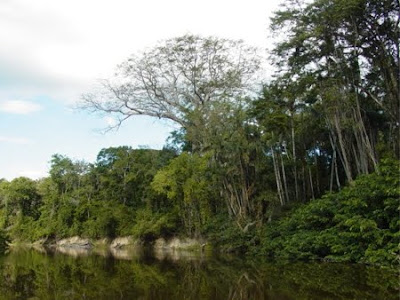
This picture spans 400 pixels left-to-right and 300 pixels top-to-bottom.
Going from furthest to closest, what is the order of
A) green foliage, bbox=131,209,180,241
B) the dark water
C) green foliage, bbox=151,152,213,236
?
green foliage, bbox=131,209,180,241 → green foliage, bbox=151,152,213,236 → the dark water

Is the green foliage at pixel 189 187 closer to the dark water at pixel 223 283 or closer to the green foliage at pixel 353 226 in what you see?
the green foliage at pixel 353 226

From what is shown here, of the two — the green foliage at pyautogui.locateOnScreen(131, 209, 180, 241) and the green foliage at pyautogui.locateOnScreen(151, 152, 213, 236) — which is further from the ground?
the green foliage at pyautogui.locateOnScreen(151, 152, 213, 236)

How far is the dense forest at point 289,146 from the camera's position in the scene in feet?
42.7

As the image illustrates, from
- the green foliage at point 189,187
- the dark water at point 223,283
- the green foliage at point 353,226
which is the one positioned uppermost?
the green foliage at point 189,187

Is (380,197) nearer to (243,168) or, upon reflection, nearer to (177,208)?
(243,168)

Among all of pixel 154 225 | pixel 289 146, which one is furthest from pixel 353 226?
pixel 154 225

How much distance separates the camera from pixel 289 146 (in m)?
20.7

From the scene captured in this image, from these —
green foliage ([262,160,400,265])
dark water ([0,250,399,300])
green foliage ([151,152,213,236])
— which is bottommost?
dark water ([0,250,399,300])

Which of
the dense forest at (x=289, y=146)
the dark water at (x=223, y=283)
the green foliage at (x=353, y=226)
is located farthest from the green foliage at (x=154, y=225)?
the dark water at (x=223, y=283)

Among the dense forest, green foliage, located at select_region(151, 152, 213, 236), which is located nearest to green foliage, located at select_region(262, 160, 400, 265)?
the dense forest

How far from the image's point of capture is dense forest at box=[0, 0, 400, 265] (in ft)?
42.7

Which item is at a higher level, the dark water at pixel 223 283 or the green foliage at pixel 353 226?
the green foliage at pixel 353 226

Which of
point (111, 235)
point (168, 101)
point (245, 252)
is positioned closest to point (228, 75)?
point (168, 101)

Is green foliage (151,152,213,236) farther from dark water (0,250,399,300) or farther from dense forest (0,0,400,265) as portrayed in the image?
dark water (0,250,399,300)
